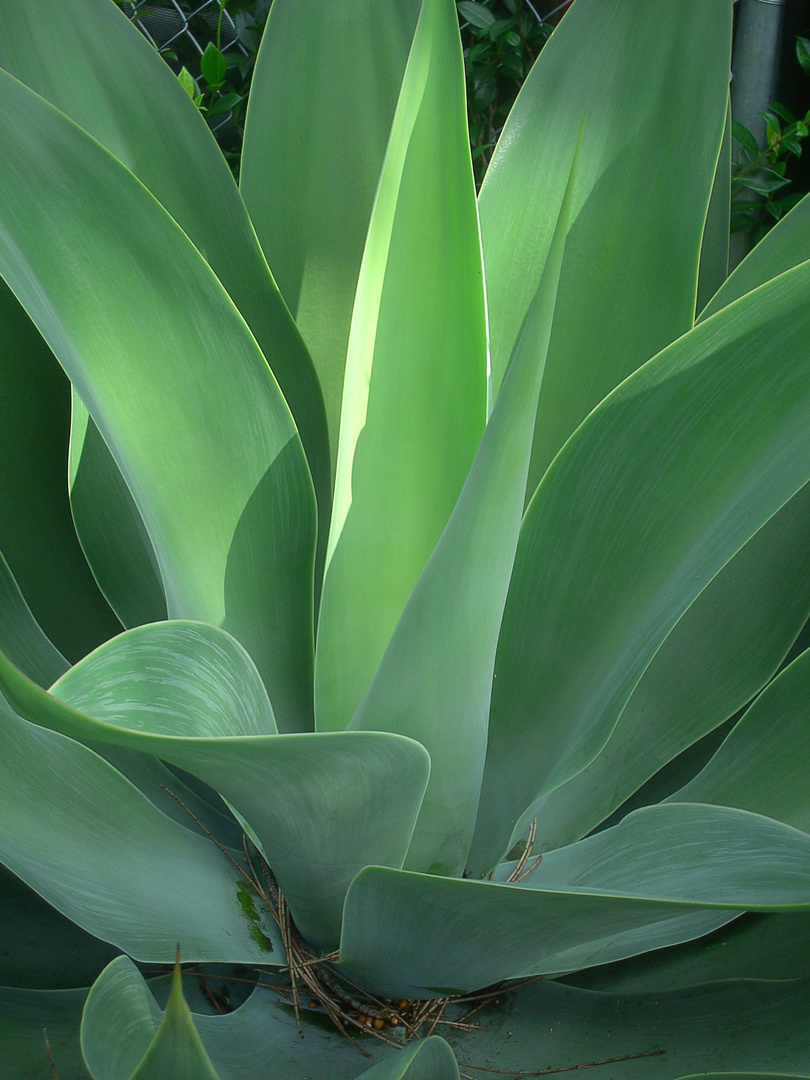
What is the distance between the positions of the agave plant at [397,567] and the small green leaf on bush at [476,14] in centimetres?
66

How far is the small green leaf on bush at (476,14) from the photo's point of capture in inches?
51.3

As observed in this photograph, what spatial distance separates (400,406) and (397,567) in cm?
10

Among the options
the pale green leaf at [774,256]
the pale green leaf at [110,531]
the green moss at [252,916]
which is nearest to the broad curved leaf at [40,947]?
the green moss at [252,916]

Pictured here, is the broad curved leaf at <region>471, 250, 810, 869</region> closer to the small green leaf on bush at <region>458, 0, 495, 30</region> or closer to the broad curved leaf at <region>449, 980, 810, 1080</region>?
the broad curved leaf at <region>449, 980, 810, 1080</region>

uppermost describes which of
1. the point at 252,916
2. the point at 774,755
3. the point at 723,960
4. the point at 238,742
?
the point at 238,742

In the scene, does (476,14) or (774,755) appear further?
(476,14)

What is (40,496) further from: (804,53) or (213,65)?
(804,53)

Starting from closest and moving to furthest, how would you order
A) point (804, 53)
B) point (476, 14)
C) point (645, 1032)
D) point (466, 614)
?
1. point (466, 614)
2. point (645, 1032)
3. point (804, 53)
4. point (476, 14)

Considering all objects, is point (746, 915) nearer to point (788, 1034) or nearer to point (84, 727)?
point (788, 1034)

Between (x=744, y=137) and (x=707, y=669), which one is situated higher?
(x=744, y=137)

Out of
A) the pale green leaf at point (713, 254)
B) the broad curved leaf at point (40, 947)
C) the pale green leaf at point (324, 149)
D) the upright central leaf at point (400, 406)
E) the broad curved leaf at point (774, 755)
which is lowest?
the broad curved leaf at point (774, 755)

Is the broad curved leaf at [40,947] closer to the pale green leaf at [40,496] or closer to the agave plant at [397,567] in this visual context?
the agave plant at [397,567]

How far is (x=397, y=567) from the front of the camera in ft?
1.91

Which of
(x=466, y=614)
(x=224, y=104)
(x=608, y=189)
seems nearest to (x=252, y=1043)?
(x=466, y=614)
